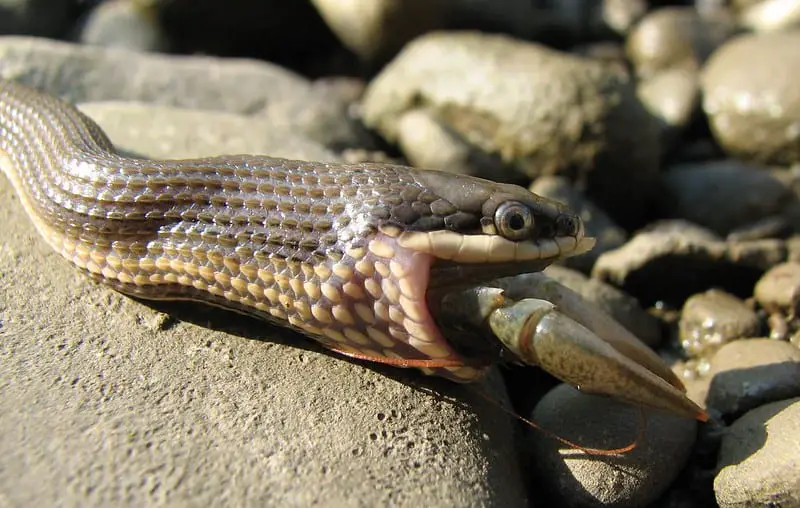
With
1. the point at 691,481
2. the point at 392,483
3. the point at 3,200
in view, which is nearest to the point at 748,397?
the point at 691,481

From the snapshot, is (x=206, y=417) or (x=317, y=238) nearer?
(x=206, y=417)

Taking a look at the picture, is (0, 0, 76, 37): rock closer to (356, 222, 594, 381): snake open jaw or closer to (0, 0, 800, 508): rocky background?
(0, 0, 800, 508): rocky background

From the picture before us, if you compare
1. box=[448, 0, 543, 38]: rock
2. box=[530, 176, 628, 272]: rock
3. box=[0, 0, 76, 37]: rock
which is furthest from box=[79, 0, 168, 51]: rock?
box=[530, 176, 628, 272]: rock

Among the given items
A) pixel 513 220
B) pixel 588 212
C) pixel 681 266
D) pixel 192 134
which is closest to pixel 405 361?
Answer: pixel 513 220

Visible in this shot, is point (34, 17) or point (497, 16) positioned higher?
point (497, 16)

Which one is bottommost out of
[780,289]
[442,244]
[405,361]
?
[780,289]

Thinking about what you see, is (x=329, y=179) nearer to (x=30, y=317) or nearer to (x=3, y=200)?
(x=30, y=317)

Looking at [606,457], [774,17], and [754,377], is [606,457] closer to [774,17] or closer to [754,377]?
[754,377]
